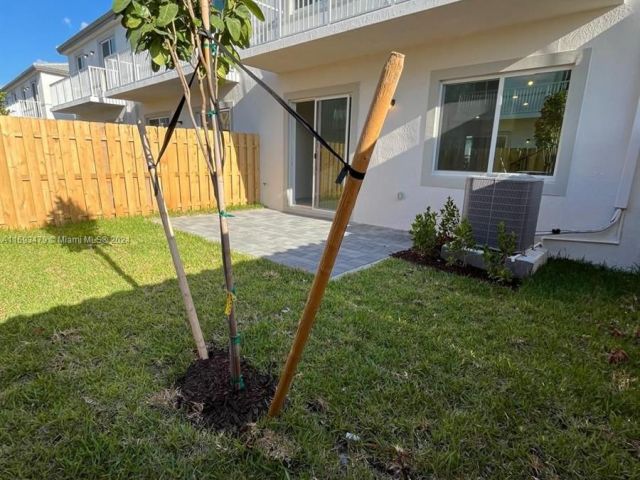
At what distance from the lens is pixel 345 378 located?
2135 mm

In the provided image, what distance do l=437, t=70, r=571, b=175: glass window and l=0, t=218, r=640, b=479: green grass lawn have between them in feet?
7.11

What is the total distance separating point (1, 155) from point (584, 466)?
7784 mm

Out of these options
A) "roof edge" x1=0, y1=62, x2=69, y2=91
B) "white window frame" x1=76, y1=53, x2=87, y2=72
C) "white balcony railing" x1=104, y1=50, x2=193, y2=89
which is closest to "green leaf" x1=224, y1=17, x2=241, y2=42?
"white balcony railing" x1=104, y1=50, x2=193, y2=89

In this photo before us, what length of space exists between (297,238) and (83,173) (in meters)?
4.26

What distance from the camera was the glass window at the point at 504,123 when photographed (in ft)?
15.5

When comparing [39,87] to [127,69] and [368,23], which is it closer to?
[127,69]

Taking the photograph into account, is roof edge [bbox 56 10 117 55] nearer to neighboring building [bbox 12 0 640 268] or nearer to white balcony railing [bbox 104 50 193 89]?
white balcony railing [bbox 104 50 193 89]

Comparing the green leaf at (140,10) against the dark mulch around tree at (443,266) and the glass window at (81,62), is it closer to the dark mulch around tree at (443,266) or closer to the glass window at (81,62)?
the dark mulch around tree at (443,266)

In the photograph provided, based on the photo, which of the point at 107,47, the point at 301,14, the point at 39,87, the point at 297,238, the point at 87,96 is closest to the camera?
the point at 297,238

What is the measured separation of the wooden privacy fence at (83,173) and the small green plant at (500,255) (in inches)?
256

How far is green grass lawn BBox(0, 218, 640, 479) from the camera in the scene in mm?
1570

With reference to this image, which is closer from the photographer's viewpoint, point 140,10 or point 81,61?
point 140,10

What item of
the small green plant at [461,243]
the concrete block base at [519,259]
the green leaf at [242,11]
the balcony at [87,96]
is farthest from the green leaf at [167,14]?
the balcony at [87,96]

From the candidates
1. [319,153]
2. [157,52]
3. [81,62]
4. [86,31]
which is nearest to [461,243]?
[157,52]
